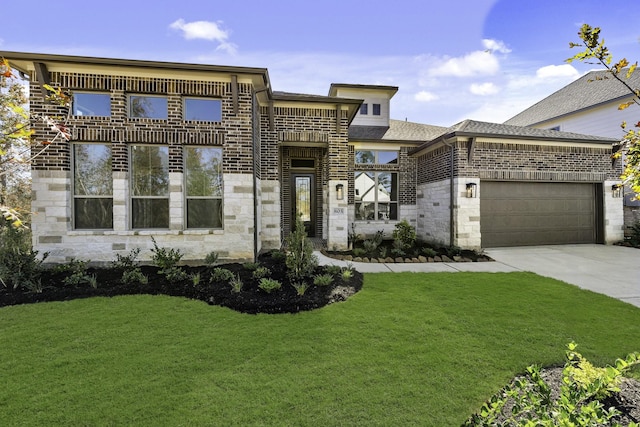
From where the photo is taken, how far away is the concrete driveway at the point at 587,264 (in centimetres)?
528

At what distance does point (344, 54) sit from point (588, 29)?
31.5 ft

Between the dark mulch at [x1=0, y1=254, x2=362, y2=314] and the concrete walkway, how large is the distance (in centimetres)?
179

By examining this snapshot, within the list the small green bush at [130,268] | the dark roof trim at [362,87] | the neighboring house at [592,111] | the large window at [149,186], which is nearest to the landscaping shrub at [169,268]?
the small green bush at [130,268]

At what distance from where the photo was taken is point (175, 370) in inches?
110

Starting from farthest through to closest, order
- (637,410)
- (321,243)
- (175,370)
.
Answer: (321,243) → (175,370) → (637,410)

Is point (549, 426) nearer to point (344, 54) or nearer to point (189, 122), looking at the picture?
point (189, 122)

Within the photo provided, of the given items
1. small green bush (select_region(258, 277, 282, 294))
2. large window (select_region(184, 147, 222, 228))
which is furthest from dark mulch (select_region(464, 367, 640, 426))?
large window (select_region(184, 147, 222, 228))

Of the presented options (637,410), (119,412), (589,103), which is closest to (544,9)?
(637,410)

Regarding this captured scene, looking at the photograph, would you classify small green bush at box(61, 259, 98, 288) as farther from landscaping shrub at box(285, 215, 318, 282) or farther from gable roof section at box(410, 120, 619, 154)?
gable roof section at box(410, 120, 619, 154)

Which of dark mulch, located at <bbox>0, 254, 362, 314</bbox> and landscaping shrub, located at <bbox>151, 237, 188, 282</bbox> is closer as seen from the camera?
dark mulch, located at <bbox>0, 254, 362, 314</bbox>

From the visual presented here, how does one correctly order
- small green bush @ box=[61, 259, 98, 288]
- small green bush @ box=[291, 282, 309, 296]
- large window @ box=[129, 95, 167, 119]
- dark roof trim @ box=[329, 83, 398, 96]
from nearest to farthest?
small green bush @ box=[291, 282, 309, 296] < small green bush @ box=[61, 259, 98, 288] < large window @ box=[129, 95, 167, 119] < dark roof trim @ box=[329, 83, 398, 96]

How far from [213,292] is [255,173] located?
3176 millimetres

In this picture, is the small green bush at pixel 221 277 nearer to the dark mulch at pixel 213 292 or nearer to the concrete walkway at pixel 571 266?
the dark mulch at pixel 213 292

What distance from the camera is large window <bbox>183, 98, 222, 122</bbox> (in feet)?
21.8
